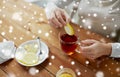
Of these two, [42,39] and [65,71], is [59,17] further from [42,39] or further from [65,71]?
[65,71]

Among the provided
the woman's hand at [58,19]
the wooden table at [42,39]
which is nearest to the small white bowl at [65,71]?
the wooden table at [42,39]

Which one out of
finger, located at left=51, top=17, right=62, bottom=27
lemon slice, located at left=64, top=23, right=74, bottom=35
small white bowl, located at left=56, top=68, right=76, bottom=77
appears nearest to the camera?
small white bowl, located at left=56, top=68, right=76, bottom=77

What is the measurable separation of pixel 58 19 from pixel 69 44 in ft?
0.80

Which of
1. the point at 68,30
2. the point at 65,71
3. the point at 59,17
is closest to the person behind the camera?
the point at 65,71

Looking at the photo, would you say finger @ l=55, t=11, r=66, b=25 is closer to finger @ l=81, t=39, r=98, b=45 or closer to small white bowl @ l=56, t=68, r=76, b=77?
finger @ l=81, t=39, r=98, b=45

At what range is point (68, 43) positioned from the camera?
1046mm

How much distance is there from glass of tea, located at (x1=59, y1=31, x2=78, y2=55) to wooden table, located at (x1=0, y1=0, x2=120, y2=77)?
0.09ft

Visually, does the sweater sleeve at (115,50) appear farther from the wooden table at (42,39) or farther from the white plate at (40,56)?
the white plate at (40,56)

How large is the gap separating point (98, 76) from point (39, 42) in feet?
1.08

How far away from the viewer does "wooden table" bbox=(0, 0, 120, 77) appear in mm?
1003

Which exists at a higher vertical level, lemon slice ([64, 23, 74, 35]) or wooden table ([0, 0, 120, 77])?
lemon slice ([64, 23, 74, 35])

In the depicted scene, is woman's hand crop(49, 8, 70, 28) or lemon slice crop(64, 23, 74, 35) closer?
lemon slice crop(64, 23, 74, 35)

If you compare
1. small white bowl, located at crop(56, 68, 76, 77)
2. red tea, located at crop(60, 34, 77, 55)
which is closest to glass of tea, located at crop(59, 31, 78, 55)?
red tea, located at crop(60, 34, 77, 55)

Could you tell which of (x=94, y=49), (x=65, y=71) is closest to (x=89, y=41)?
(x=94, y=49)
